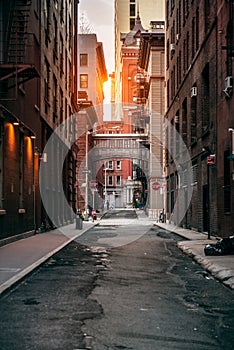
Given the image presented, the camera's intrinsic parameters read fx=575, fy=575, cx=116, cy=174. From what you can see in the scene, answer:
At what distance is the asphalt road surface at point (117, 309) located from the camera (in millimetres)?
6479

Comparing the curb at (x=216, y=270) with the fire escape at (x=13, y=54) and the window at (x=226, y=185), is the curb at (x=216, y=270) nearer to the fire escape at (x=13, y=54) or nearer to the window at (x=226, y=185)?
the window at (x=226, y=185)

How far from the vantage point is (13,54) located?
2114 cm

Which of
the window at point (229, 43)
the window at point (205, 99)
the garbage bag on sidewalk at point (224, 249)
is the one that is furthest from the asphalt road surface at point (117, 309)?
the window at point (205, 99)

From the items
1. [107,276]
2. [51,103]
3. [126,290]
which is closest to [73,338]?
[126,290]

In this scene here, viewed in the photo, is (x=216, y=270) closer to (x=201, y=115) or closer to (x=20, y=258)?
(x=20, y=258)

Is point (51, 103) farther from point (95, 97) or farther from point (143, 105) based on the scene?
point (95, 97)

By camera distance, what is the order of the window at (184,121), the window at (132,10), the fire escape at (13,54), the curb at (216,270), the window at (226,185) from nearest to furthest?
the curb at (216,270), the fire escape at (13,54), the window at (226,185), the window at (184,121), the window at (132,10)

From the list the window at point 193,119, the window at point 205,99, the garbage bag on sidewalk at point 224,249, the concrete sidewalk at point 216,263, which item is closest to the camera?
the concrete sidewalk at point 216,263

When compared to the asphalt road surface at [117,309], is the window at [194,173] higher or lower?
higher

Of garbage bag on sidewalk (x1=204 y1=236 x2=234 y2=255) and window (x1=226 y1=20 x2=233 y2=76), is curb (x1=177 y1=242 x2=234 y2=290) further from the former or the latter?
window (x1=226 y1=20 x2=233 y2=76)

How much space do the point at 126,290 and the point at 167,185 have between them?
3538 cm

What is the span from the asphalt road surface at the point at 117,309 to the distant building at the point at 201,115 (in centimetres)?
557

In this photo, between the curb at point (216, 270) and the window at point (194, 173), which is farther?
the window at point (194, 173)

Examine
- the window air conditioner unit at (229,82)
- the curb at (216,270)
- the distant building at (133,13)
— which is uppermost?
the distant building at (133,13)
